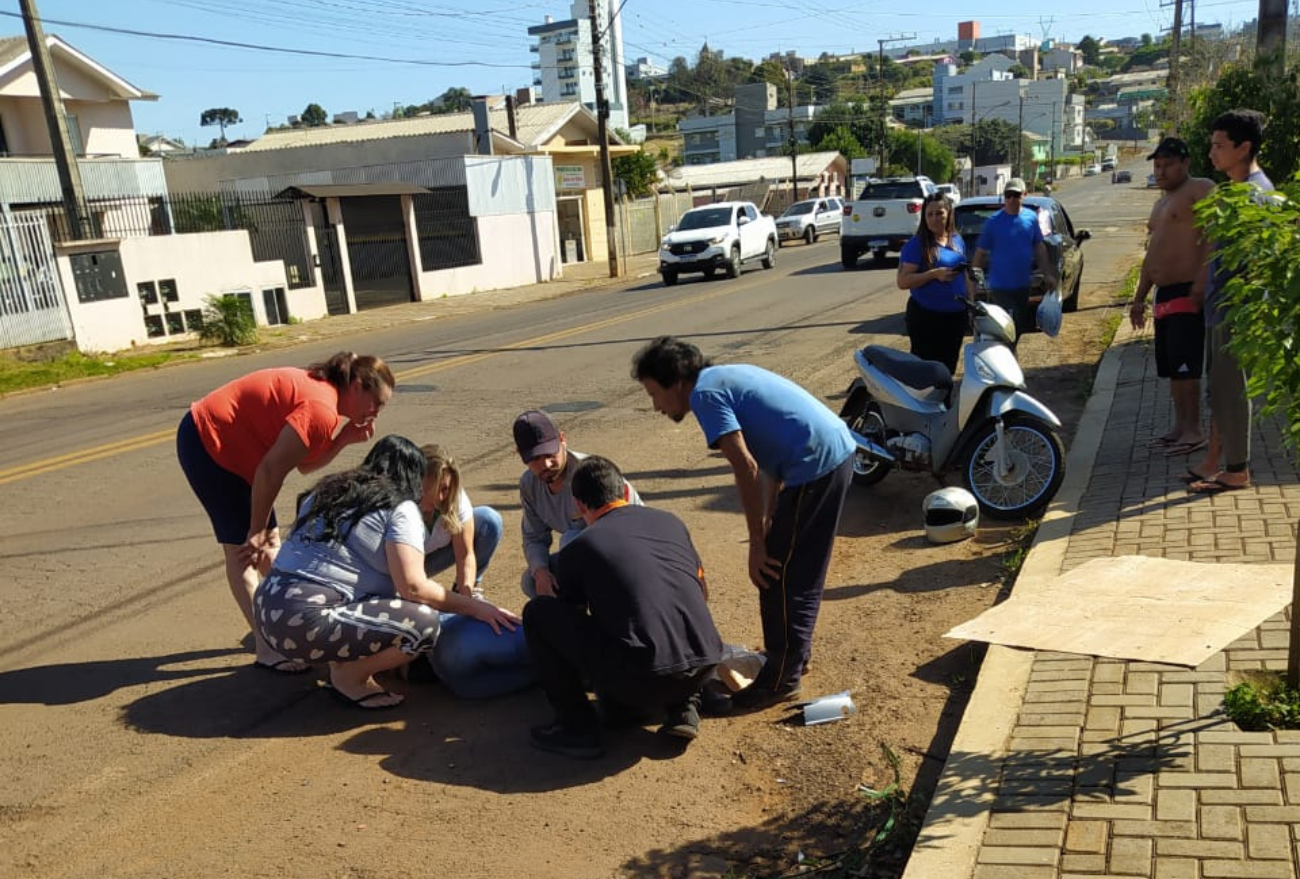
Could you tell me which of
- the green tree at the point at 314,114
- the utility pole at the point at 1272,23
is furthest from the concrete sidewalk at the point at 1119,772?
the green tree at the point at 314,114

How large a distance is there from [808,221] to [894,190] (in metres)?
17.4

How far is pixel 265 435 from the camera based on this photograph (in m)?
4.70

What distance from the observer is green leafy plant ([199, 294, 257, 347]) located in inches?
729

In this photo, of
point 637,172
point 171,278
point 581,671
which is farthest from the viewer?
point 637,172

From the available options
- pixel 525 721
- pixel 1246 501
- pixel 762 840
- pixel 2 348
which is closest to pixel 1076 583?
pixel 1246 501

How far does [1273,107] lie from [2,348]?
1678 cm

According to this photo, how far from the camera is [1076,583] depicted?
4773mm

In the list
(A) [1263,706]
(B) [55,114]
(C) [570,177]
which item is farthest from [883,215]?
(A) [1263,706]

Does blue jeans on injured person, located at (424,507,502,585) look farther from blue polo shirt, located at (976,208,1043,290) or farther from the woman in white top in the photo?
blue polo shirt, located at (976,208,1043,290)

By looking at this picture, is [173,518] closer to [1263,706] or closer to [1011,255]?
[1263,706]

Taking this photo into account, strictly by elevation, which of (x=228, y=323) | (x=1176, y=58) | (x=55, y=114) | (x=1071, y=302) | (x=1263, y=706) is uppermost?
(x=1176, y=58)

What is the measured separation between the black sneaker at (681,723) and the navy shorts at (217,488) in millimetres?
2227

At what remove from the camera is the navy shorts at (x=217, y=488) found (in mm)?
4785

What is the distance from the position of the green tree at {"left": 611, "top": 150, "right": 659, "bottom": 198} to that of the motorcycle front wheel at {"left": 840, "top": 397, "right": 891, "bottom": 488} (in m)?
42.0
